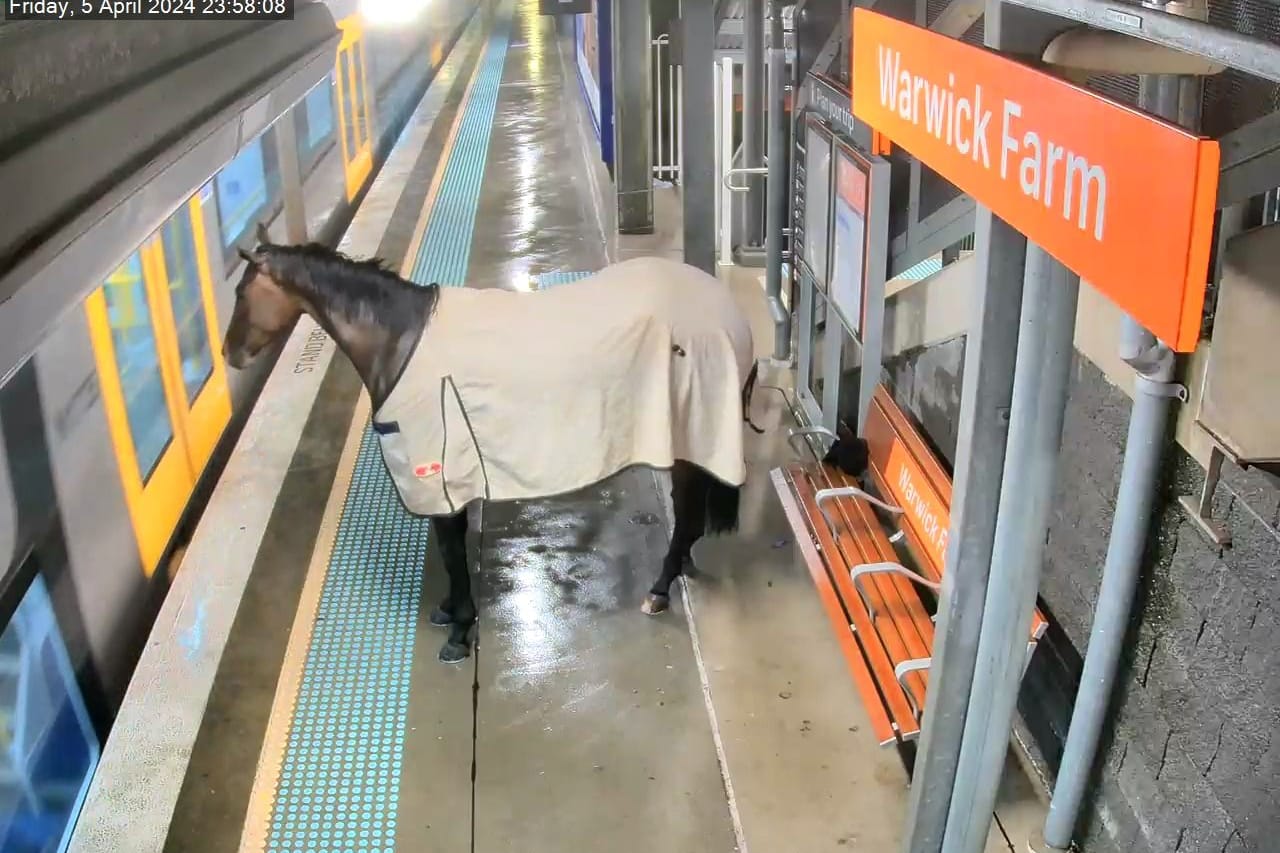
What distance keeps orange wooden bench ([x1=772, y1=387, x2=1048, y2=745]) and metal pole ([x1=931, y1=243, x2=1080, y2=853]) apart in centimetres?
76

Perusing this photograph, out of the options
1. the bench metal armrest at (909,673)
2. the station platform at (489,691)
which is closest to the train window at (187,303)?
the station platform at (489,691)

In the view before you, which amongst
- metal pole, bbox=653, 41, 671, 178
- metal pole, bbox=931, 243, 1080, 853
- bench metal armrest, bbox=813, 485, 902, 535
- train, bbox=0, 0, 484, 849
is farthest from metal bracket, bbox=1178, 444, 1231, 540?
metal pole, bbox=653, 41, 671, 178

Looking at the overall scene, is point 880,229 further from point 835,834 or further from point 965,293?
point 835,834

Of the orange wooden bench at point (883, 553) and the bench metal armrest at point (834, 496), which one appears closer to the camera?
the orange wooden bench at point (883, 553)

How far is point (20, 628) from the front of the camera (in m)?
3.92

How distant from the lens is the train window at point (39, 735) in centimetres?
372

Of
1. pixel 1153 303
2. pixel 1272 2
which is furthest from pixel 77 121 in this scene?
pixel 1272 2

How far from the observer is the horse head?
13.5 ft

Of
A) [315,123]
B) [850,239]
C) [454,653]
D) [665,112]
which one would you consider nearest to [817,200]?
[850,239]

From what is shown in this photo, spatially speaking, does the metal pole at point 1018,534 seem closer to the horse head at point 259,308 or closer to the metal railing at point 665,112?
the horse head at point 259,308

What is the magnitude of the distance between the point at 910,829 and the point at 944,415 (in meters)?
2.03

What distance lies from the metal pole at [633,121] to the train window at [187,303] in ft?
11.1

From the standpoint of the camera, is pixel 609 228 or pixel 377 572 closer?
pixel 377 572

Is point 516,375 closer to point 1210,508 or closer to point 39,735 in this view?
point 39,735
